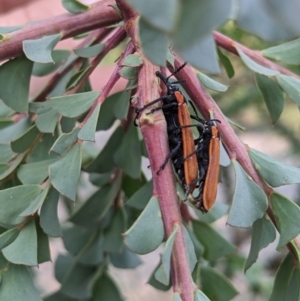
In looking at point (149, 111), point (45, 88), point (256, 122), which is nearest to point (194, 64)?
point (149, 111)

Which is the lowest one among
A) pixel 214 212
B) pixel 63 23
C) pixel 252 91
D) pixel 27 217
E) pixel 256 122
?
pixel 256 122

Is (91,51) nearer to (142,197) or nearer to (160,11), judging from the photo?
(142,197)

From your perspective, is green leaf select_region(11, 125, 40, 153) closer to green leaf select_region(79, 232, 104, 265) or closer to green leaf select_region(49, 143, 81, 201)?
green leaf select_region(49, 143, 81, 201)

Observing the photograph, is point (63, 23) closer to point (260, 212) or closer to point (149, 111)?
point (149, 111)

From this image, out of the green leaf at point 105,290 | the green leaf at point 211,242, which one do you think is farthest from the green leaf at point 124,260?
the green leaf at point 211,242

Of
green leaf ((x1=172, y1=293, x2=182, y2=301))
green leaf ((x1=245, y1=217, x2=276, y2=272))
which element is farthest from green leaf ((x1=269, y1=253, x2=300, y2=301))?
green leaf ((x1=172, y1=293, x2=182, y2=301))
